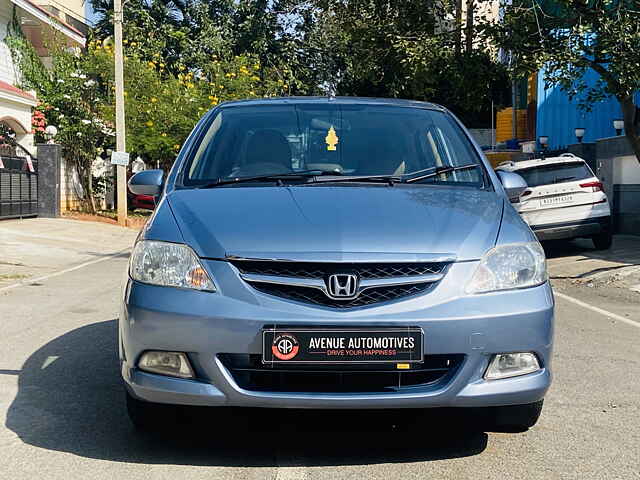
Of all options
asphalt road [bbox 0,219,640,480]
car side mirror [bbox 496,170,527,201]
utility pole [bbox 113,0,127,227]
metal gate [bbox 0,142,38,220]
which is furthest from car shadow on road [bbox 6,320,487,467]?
utility pole [bbox 113,0,127,227]

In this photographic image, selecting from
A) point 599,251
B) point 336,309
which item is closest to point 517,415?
point 336,309

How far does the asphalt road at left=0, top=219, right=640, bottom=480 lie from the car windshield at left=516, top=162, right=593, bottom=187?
9973 millimetres

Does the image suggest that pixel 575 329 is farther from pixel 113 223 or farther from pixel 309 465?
pixel 113 223

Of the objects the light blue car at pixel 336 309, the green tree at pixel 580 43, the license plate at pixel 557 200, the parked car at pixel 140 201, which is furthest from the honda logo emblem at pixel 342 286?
the parked car at pixel 140 201

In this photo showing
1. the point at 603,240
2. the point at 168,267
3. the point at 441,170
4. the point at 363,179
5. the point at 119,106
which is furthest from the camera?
the point at 119,106

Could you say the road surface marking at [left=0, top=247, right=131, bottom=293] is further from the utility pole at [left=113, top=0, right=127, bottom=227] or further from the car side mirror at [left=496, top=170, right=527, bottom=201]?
the utility pole at [left=113, top=0, right=127, bottom=227]

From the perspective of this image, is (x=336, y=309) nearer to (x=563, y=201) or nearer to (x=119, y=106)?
(x=563, y=201)

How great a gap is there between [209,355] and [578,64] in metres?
11.4

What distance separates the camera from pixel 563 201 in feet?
52.0

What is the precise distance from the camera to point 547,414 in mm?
4855

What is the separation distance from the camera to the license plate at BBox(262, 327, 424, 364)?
144 inches

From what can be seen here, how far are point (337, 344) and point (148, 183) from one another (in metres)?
1.89

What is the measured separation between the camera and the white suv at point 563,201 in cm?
1579

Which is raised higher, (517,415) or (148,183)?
(148,183)
